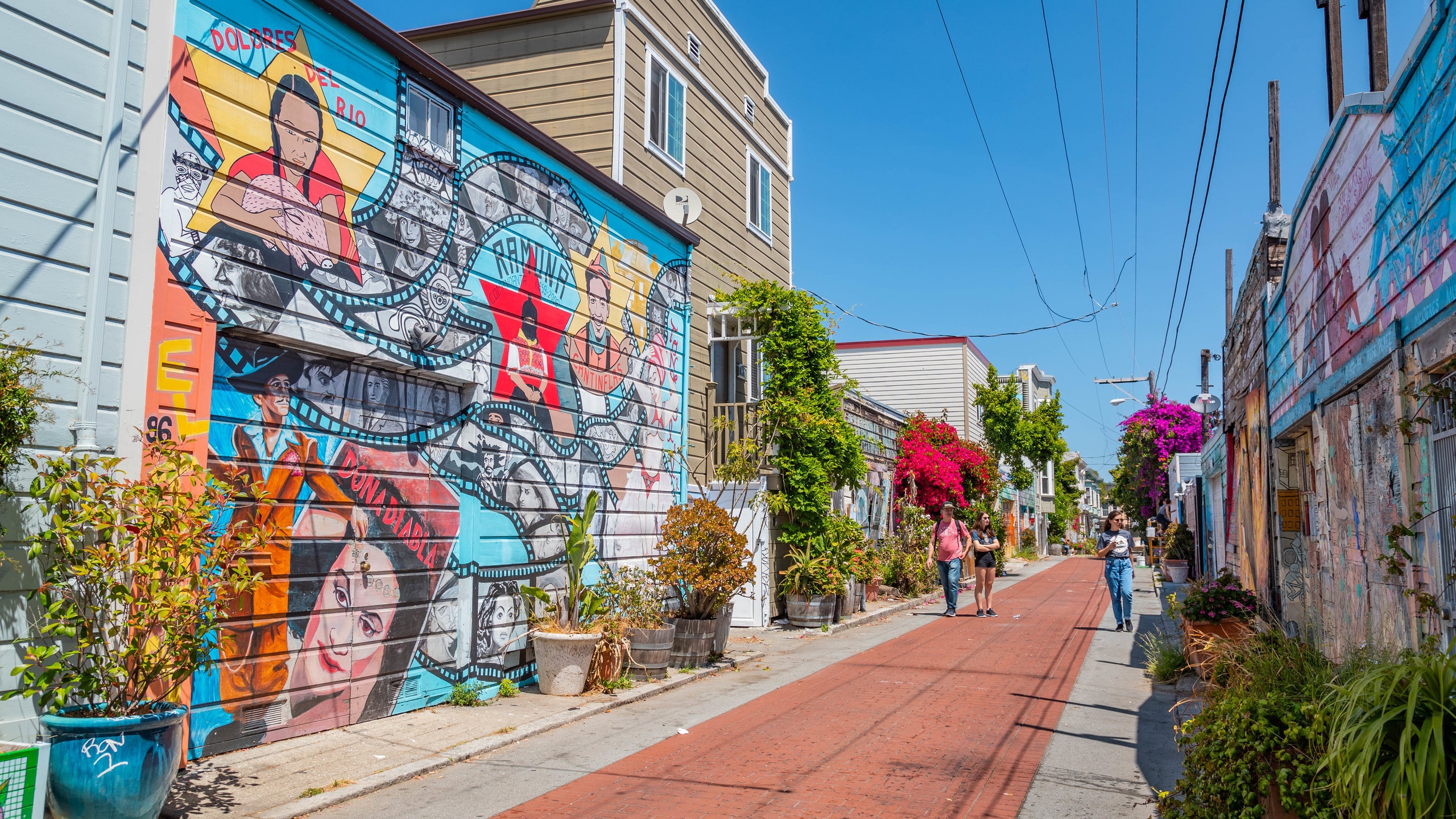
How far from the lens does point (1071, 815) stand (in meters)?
5.53

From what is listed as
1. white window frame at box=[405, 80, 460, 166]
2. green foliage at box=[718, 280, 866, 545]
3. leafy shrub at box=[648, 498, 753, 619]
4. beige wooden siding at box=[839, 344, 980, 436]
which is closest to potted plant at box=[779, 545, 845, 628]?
green foliage at box=[718, 280, 866, 545]

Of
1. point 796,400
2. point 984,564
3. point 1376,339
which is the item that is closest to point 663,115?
point 796,400

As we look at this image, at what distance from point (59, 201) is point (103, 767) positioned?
312 centimetres

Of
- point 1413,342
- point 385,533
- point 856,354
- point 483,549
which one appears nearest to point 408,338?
point 385,533

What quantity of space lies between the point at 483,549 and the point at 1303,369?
25.3 ft

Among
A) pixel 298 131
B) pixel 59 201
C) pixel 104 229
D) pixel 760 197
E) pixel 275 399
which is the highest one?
pixel 760 197

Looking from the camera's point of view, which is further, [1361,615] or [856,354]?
[856,354]

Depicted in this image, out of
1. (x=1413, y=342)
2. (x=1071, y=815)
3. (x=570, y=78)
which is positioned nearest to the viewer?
(x=1413, y=342)

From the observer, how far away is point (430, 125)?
Answer: 8.30 meters

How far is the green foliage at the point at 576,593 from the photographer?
9.30 metres

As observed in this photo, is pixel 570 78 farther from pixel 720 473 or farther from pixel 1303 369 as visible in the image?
pixel 1303 369

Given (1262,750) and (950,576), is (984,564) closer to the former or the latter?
(950,576)

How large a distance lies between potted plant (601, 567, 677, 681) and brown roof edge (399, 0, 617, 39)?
8066 mm

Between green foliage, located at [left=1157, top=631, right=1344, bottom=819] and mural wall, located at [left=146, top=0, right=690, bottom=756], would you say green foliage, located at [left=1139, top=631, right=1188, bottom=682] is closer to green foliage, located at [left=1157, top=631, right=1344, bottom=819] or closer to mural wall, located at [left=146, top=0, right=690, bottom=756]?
green foliage, located at [left=1157, top=631, right=1344, bottom=819]
